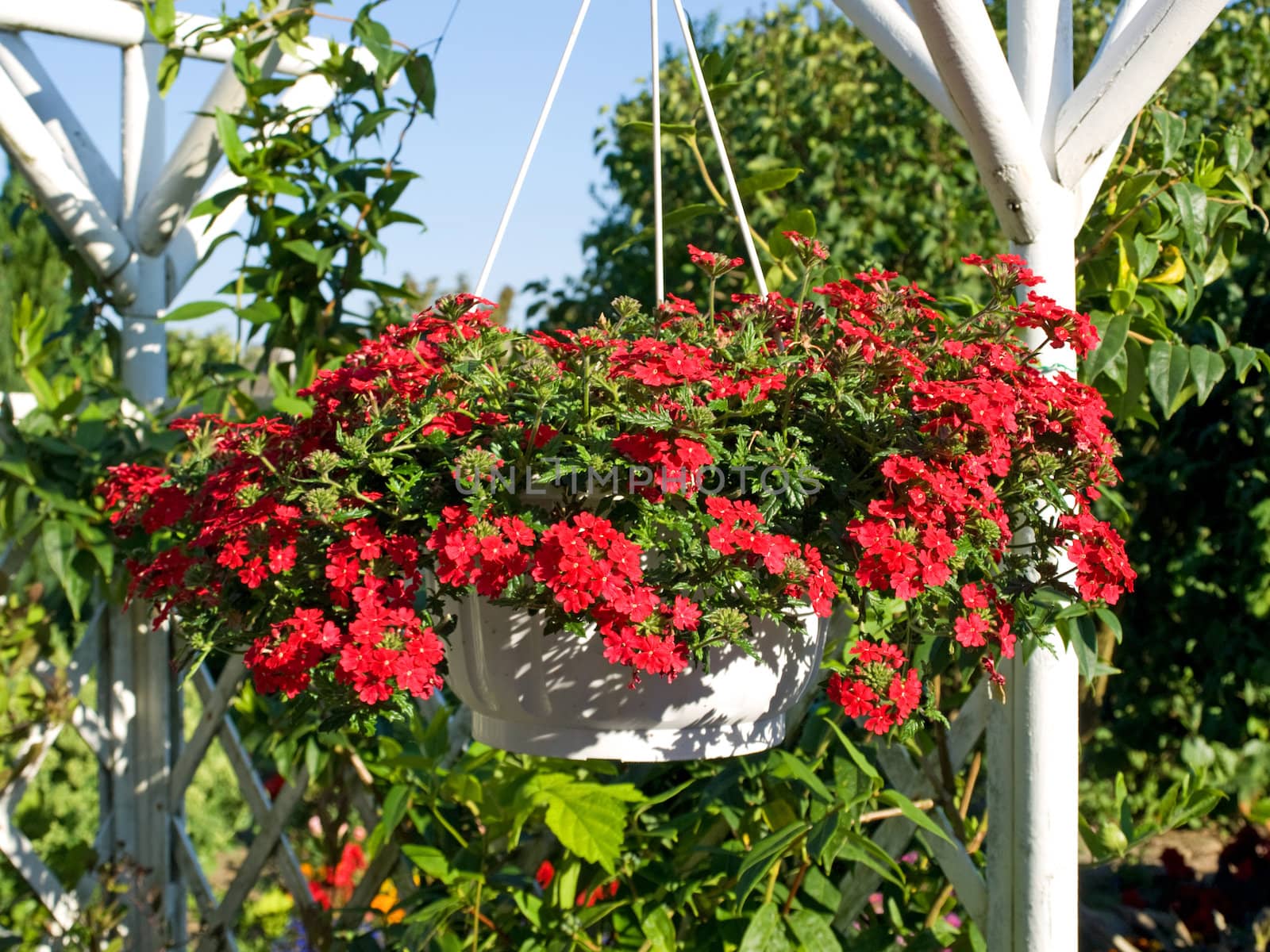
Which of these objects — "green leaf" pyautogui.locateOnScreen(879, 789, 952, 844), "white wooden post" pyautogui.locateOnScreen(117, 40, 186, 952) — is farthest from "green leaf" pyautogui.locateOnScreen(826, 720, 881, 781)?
"white wooden post" pyautogui.locateOnScreen(117, 40, 186, 952)

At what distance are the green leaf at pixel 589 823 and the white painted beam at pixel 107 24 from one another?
1.32m

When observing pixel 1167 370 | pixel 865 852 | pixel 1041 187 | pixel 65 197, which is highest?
pixel 65 197

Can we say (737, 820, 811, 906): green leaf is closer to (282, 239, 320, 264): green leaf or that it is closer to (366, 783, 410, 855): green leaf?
(366, 783, 410, 855): green leaf

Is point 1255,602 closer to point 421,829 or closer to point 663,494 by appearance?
point 421,829

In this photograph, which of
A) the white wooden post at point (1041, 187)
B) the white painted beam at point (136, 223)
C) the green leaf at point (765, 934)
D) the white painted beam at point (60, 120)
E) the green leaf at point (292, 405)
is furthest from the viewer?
the white painted beam at point (136, 223)

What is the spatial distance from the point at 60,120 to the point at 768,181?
4.41 ft

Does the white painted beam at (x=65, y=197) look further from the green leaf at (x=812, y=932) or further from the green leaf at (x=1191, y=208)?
the green leaf at (x=1191, y=208)

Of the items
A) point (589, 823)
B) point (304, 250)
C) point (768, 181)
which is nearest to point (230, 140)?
point (304, 250)

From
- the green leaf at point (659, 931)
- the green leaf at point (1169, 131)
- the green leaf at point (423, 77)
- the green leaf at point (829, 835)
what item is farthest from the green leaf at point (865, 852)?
the green leaf at point (423, 77)

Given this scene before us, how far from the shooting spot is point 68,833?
3.70 meters

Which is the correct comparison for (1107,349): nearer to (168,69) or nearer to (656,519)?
(656,519)

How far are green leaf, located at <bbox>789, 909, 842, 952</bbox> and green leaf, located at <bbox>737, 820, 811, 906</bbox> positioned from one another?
0.16 meters

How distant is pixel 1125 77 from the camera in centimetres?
119

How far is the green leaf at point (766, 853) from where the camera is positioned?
4.15ft
